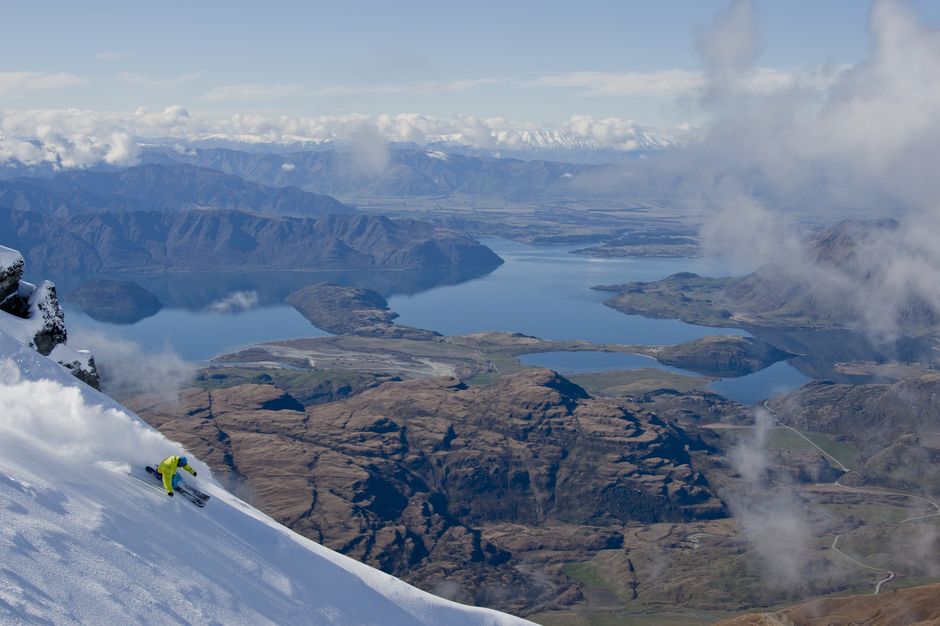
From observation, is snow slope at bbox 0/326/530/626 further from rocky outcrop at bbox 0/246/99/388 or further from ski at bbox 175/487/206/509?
rocky outcrop at bbox 0/246/99/388

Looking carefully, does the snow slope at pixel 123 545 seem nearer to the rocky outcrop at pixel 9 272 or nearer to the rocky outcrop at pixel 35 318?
the rocky outcrop at pixel 35 318

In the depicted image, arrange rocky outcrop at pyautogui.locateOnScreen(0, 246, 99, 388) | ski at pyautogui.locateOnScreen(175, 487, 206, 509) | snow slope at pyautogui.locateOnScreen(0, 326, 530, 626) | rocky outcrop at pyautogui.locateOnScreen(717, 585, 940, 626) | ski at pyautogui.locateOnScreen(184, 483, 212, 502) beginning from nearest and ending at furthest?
1. snow slope at pyautogui.locateOnScreen(0, 326, 530, 626)
2. ski at pyautogui.locateOnScreen(175, 487, 206, 509)
3. ski at pyautogui.locateOnScreen(184, 483, 212, 502)
4. rocky outcrop at pyautogui.locateOnScreen(0, 246, 99, 388)
5. rocky outcrop at pyautogui.locateOnScreen(717, 585, 940, 626)

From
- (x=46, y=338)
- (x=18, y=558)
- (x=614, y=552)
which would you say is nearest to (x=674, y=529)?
(x=614, y=552)

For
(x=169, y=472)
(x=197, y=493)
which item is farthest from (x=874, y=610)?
(x=169, y=472)

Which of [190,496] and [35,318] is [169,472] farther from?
[35,318]

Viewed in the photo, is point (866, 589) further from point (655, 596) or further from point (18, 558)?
point (18, 558)

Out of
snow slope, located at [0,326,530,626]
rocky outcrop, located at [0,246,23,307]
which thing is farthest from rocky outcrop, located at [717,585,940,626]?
rocky outcrop, located at [0,246,23,307]

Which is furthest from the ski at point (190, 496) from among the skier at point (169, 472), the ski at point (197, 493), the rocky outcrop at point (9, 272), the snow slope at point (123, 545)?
the rocky outcrop at point (9, 272)
